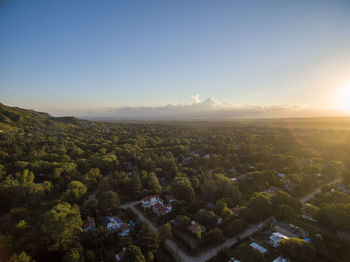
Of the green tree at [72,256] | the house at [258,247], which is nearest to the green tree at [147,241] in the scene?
the green tree at [72,256]

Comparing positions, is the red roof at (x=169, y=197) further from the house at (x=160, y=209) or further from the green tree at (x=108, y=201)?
the green tree at (x=108, y=201)

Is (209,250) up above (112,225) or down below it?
below

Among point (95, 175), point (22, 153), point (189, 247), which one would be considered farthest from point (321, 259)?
point (22, 153)

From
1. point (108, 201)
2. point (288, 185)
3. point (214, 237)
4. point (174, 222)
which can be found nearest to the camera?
point (214, 237)

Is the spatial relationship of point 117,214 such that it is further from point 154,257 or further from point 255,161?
point 255,161

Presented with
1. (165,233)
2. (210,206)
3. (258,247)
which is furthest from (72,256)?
(258,247)

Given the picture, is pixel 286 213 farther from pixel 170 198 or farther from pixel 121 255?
pixel 121 255

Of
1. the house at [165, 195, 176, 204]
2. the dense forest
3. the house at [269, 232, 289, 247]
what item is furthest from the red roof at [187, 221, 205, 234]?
the house at [269, 232, 289, 247]
